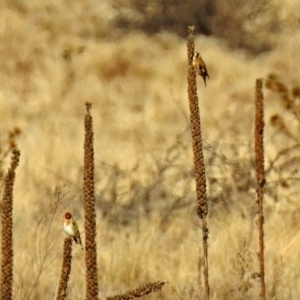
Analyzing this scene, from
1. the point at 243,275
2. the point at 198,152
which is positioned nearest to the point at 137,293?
the point at 198,152

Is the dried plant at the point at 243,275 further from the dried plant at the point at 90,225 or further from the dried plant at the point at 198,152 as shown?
the dried plant at the point at 90,225

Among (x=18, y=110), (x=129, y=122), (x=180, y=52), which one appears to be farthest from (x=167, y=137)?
(x=18, y=110)

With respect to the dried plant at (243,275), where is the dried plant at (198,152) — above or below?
below

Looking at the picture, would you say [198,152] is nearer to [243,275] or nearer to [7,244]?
[7,244]

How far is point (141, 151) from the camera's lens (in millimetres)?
3100

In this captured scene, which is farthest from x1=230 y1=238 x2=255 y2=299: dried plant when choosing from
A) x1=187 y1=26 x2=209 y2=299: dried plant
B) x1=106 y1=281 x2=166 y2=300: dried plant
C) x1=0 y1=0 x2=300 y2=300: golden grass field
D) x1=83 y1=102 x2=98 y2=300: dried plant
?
x1=83 y1=102 x2=98 y2=300: dried plant

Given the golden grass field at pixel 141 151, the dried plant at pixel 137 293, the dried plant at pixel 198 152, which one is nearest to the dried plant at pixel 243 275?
the golden grass field at pixel 141 151

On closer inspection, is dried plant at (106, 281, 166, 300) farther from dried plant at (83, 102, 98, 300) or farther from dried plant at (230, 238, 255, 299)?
dried plant at (230, 238, 255, 299)

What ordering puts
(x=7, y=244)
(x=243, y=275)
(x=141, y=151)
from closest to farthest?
(x=7, y=244)
(x=243, y=275)
(x=141, y=151)

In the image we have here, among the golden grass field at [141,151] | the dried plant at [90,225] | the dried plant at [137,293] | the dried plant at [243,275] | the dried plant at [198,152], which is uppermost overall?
the golden grass field at [141,151]

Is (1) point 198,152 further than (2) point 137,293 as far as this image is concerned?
Yes

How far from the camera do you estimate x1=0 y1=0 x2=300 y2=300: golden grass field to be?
113 inches

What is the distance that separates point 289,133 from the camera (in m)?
3.09

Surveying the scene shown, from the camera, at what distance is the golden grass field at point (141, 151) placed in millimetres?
2873
